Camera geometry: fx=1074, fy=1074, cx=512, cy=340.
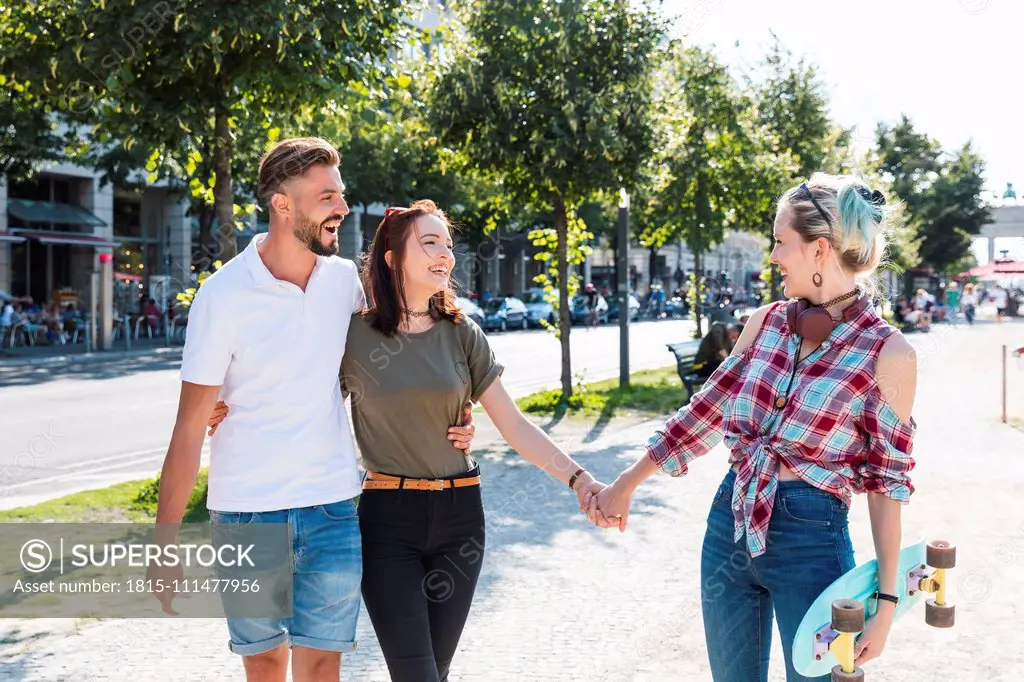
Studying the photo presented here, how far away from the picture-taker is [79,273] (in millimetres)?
34156


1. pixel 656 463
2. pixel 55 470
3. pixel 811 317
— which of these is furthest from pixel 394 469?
pixel 55 470

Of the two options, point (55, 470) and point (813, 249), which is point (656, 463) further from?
point (55, 470)

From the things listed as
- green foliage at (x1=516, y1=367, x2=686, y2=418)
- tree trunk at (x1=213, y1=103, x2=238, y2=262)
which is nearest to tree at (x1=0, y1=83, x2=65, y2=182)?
green foliage at (x1=516, y1=367, x2=686, y2=418)

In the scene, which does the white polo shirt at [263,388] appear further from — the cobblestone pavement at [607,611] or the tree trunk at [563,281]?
the tree trunk at [563,281]

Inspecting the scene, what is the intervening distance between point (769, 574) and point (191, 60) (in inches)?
226

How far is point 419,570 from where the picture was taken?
2.96 metres

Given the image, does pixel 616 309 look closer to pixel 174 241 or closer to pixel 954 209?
pixel 174 241

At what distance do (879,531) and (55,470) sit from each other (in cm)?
835

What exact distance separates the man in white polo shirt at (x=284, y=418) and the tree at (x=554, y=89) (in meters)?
9.29

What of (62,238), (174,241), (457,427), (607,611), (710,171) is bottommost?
(607,611)

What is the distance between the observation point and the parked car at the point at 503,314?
3706cm

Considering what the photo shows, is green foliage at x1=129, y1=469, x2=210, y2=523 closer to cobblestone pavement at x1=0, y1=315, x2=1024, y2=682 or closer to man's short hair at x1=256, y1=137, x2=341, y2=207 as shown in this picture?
cobblestone pavement at x1=0, y1=315, x2=1024, y2=682

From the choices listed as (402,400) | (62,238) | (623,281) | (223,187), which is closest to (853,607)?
(402,400)

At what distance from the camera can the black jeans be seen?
2.89 meters
